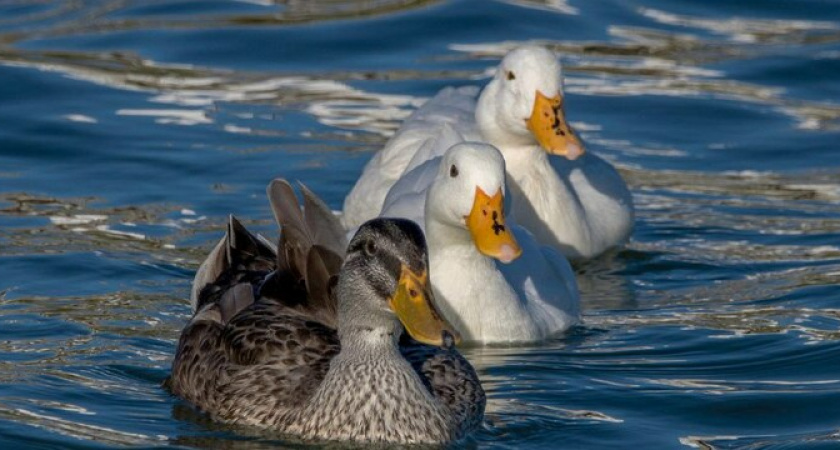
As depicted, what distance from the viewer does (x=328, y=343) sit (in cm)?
851

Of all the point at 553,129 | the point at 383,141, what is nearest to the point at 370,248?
the point at 553,129

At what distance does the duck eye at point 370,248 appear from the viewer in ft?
25.7

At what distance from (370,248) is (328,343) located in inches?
32.2

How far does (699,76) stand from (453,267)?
7083 mm

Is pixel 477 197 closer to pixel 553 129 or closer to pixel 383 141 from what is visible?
pixel 553 129

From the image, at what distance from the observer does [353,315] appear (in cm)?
796

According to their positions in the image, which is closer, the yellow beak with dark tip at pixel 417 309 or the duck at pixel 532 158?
the yellow beak with dark tip at pixel 417 309

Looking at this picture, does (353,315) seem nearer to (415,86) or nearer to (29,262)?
(29,262)

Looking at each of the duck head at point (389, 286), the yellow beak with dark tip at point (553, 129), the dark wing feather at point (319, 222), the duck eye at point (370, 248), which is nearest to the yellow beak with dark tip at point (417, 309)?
the duck head at point (389, 286)

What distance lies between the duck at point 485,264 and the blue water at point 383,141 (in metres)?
0.18

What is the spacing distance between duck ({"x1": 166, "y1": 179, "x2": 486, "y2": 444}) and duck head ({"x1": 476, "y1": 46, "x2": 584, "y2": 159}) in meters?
2.56

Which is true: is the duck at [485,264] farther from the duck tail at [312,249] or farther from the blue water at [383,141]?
the duck tail at [312,249]

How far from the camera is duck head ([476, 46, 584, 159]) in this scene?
11477 mm

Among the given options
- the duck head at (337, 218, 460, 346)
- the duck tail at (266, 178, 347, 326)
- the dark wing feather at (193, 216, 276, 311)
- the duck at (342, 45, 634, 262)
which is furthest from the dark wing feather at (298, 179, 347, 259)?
the duck at (342, 45, 634, 262)
